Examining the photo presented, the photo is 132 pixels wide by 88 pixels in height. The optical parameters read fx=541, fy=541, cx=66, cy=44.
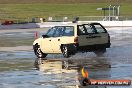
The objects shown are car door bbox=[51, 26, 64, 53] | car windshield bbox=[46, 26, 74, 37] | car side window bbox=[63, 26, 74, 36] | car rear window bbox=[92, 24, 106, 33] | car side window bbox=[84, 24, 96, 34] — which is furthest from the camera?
car rear window bbox=[92, 24, 106, 33]

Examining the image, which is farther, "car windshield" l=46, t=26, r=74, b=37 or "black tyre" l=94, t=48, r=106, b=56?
"black tyre" l=94, t=48, r=106, b=56

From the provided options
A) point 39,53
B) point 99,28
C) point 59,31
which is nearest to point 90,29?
point 99,28

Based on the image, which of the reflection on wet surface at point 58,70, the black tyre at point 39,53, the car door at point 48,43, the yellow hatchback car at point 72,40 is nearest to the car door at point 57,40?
the yellow hatchback car at point 72,40

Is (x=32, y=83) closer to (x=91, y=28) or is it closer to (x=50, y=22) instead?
(x=91, y=28)

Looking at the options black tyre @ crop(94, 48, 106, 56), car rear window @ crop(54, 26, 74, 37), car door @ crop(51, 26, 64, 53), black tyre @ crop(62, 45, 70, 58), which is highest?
car rear window @ crop(54, 26, 74, 37)

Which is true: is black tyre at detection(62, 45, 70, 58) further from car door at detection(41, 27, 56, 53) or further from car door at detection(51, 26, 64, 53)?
car door at detection(41, 27, 56, 53)

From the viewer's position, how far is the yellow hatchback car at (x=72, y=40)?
24.3 m

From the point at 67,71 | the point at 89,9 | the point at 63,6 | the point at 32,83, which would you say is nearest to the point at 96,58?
the point at 67,71

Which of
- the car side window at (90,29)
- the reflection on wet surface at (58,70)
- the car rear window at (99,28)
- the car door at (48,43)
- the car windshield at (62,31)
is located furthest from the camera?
the car rear window at (99,28)

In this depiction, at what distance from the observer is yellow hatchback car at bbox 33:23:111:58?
2430 centimetres


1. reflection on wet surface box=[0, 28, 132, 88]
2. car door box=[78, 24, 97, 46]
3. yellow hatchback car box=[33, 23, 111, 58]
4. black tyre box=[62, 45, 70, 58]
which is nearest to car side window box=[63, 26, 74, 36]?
yellow hatchback car box=[33, 23, 111, 58]

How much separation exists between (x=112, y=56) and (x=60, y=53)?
2.43 m

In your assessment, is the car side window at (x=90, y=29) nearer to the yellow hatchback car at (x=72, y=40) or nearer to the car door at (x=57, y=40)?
the yellow hatchback car at (x=72, y=40)

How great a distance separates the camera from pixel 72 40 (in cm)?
2425
